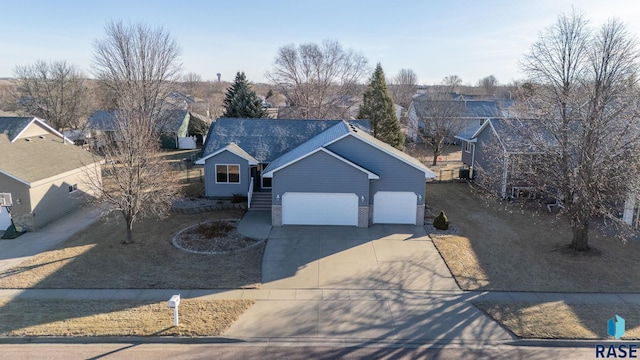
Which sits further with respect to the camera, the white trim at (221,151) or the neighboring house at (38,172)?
the white trim at (221,151)

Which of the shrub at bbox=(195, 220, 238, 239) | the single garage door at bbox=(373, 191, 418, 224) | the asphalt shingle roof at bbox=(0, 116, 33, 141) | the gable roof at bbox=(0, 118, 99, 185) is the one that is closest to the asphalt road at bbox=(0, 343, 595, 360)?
the shrub at bbox=(195, 220, 238, 239)

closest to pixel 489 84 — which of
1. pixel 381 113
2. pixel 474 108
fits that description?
pixel 474 108

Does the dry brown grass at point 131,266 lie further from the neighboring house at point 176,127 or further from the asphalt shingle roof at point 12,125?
the neighboring house at point 176,127

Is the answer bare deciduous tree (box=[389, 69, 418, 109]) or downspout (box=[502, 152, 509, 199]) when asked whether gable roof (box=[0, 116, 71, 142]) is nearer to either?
downspout (box=[502, 152, 509, 199])

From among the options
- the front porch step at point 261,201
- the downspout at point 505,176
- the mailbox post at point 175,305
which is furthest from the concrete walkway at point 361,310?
the downspout at point 505,176

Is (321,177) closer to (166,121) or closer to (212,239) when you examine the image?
(212,239)

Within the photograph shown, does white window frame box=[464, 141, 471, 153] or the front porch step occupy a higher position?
white window frame box=[464, 141, 471, 153]
